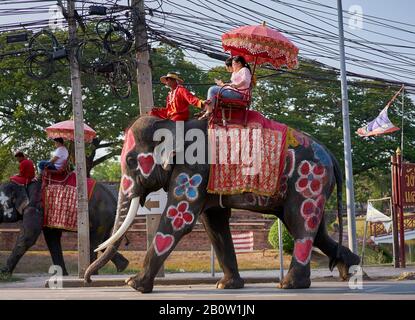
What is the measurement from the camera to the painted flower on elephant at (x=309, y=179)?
11945 mm

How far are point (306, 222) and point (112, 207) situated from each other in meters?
7.94

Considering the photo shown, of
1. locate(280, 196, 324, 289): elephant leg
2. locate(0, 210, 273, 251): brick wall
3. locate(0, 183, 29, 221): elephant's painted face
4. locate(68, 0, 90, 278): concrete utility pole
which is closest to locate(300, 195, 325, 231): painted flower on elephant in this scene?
locate(280, 196, 324, 289): elephant leg

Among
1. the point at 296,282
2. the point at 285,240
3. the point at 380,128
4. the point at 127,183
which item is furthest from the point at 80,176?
the point at 380,128

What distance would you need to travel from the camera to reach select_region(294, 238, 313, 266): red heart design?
11756mm

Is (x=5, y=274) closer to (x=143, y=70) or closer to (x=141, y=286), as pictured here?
(x=143, y=70)

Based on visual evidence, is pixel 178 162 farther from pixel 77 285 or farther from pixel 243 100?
pixel 77 285

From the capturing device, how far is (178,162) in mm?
11531

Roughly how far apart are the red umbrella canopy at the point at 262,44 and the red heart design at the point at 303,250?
8.62 ft

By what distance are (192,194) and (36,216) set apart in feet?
24.9

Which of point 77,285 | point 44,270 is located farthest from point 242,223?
point 77,285

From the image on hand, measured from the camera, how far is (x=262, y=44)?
12.1 metres

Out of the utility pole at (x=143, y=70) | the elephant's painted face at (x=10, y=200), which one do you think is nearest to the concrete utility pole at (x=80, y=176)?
the utility pole at (x=143, y=70)

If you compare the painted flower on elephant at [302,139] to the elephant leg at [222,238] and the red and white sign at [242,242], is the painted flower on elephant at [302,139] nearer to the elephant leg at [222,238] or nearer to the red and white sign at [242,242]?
the elephant leg at [222,238]

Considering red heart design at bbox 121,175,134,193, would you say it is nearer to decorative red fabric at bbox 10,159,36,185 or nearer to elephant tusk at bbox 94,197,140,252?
elephant tusk at bbox 94,197,140,252
